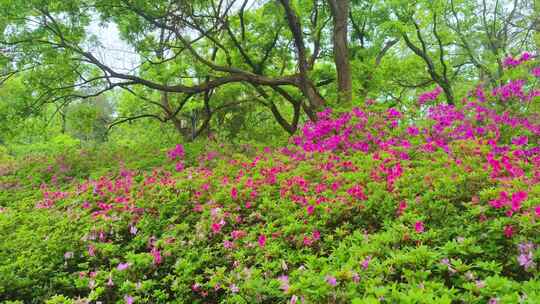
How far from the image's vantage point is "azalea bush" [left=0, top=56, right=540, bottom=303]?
2311 millimetres

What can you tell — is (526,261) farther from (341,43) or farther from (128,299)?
(341,43)

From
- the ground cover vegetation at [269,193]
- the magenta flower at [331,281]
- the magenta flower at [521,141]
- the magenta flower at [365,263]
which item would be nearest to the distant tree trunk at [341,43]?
the ground cover vegetation at [269,193]

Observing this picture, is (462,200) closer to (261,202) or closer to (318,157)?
(261,202)

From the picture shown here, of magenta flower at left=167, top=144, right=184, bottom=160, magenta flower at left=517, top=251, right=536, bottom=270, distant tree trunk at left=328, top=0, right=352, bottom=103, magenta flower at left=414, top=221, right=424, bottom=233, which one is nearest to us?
magenta flower at left=517, top=251, right=536, bottom=270

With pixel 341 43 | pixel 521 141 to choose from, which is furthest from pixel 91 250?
pixel 341 43

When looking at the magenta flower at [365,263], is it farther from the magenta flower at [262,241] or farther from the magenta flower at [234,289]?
the magenta flower at [262,241]

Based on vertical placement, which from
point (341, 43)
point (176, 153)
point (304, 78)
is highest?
point (341, 43)

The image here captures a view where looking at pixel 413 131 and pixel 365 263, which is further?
pixel 413 131

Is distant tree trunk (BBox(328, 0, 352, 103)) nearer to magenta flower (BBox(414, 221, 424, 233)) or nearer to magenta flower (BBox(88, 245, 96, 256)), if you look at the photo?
magenta flower (BBox(414, 221, 424, 233))

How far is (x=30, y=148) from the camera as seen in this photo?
17172mm

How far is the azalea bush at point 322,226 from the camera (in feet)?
7.58

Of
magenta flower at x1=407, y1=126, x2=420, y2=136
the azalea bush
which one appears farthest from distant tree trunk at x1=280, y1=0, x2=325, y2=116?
magenta flower at x1=407, y1=126, x2=420, y2=136

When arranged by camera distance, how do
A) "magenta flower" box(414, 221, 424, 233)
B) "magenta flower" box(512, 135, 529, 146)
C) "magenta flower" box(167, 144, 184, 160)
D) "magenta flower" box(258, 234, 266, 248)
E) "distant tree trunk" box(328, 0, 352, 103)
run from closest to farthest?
"magenta flower" box(414, 221, 424, 233)
"magenta flower" box(258, 234, 266, 248)
"magenta flower" box(512, 135, 529, 146)
"magenta flower" box(167, 144, 184, 160)
"distant tree trunk" box(328, 0, 352, 103)

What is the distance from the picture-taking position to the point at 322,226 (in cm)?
333
